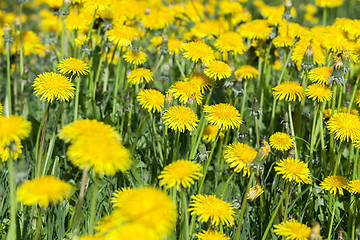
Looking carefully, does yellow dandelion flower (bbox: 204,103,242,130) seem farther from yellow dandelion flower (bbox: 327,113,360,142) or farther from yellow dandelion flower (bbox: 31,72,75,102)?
yellow dandelion flower (bbox: 31,72,75,102)

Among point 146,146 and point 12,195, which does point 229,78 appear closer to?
point 146,146

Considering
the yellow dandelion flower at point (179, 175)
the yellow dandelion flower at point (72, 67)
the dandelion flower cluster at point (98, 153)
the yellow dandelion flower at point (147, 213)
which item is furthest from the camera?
the yellow dandelion flower at point (72, 67)

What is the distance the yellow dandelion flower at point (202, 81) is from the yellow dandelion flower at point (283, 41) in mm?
680

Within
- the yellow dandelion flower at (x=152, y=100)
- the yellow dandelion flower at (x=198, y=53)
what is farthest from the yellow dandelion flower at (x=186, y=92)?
the yellow dandelion flower at (x=198, y=53)

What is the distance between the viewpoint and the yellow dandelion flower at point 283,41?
2410mm

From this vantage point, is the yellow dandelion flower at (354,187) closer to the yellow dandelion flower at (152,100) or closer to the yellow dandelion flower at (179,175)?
the yellow dandelion flower at (179,175)

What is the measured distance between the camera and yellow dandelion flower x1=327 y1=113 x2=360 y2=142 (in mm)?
1677

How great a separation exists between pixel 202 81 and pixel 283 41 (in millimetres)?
760

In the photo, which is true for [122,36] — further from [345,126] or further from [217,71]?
[345,126]

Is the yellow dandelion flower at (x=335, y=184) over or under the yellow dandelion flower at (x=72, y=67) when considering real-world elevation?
under

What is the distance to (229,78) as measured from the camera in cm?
206

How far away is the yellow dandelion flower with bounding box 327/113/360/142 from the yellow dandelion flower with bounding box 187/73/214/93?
55 cm

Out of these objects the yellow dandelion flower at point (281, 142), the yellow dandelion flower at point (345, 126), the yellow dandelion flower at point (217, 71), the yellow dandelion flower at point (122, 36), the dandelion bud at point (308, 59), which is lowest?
the yellow dandelion flower at point (281, 142)

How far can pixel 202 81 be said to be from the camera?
75.1 inches
